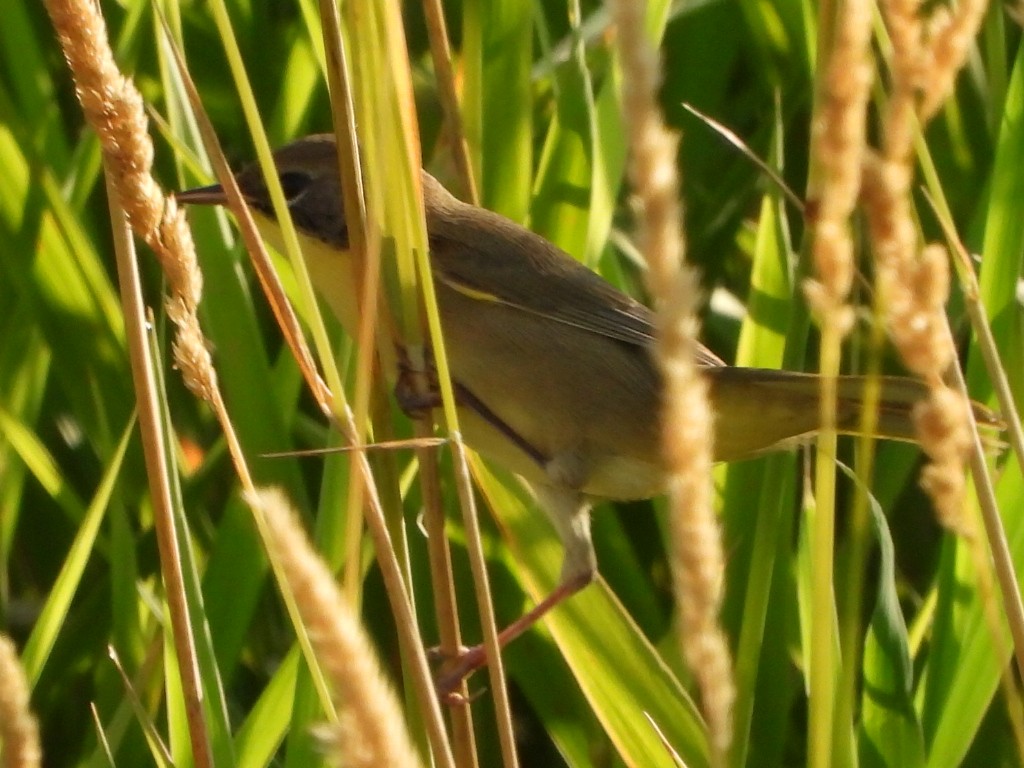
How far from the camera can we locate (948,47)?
0.93 meters

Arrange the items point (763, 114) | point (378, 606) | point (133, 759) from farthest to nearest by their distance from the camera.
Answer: point (763, 114)
point (378, 606)
point (133, 759)

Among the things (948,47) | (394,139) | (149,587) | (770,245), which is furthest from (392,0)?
(149,587)

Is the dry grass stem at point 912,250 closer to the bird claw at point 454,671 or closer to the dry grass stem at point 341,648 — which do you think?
the dry grass stem at point 341,648

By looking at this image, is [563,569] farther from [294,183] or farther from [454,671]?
[294,183]

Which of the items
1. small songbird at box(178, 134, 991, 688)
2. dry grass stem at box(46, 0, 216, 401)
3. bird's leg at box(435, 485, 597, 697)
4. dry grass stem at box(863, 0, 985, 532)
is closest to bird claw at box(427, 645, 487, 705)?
bird's leg at box(435, 485, 597, 697)

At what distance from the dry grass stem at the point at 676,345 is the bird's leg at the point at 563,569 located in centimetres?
98

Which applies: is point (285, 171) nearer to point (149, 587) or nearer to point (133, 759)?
point (149, 587)

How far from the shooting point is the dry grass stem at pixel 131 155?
1084 millimetres

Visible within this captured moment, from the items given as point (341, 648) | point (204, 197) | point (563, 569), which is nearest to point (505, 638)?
point (563, 569)

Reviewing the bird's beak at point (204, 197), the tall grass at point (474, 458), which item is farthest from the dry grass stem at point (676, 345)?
the bird's beak at point (204, 197)

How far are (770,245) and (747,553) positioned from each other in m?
0.51

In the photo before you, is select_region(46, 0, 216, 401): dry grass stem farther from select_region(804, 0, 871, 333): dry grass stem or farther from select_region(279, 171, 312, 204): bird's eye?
select_region(279, 171, 312, 204): bird's eye

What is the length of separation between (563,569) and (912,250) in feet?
4.32

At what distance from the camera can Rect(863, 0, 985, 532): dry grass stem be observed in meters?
0.89
